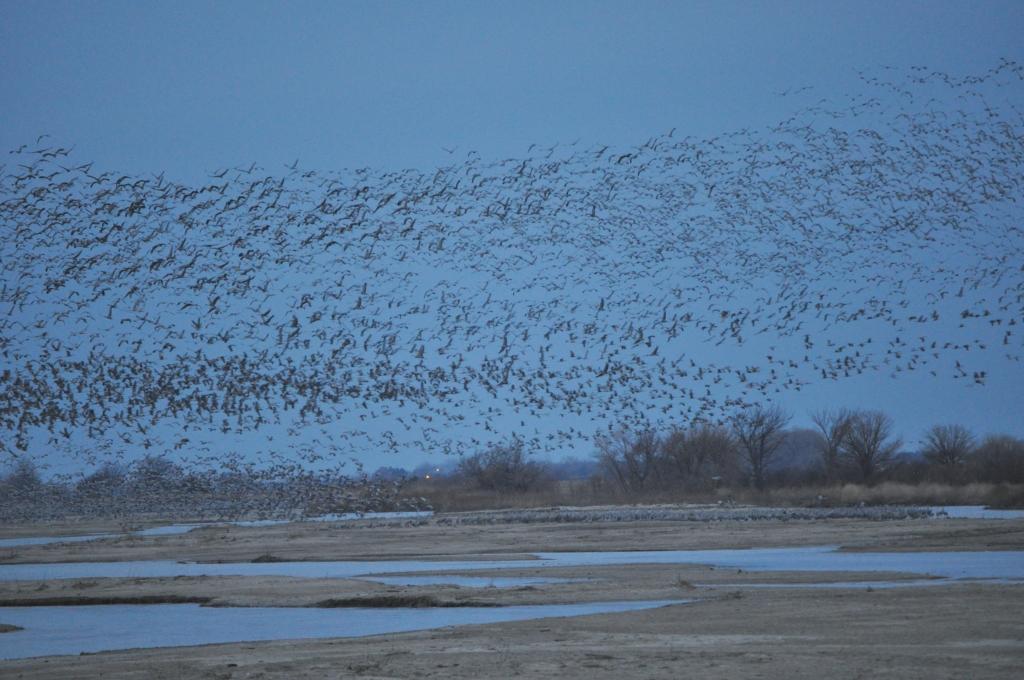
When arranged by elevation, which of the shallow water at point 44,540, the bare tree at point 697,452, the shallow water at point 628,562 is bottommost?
the shallow water at point 628,562

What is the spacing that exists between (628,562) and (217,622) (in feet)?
52.0

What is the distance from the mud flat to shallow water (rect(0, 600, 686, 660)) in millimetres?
930

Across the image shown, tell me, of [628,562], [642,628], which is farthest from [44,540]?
[642,628]

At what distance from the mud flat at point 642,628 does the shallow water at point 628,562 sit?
0.90m

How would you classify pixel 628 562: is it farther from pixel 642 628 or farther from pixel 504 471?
pixel 504 471

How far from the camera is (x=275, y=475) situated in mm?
81312

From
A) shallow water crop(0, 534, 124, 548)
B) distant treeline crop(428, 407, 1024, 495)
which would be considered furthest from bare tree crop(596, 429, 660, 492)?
shallow water crop(0, 534, 124, 548)

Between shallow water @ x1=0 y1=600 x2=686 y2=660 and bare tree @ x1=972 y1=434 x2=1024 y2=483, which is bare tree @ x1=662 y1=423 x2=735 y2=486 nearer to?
bare tree @ x1=972 y1=434 x2=1024 y2=483

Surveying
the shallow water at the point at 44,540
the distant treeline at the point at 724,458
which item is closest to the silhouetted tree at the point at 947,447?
the distant treeline at the point at 724,458

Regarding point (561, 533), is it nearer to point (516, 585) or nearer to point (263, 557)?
point (263, 557)

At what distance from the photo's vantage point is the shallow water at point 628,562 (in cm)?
3284

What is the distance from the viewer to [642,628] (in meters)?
21.1

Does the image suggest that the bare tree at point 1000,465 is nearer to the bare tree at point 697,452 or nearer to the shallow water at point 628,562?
the bare tree at point 697,452

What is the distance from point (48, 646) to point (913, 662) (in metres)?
14.0
